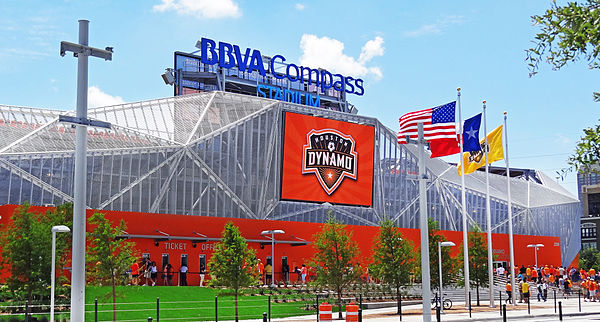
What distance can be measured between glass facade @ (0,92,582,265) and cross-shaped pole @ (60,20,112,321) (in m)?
28.3

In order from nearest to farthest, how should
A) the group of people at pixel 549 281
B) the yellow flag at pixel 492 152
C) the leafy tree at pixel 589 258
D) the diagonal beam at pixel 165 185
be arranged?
the yellow flag at pixel 492 152 → the diagonal beam at pixel 165 185 → the group of people at pixel 549 281 → the leafy tree at pixel 589 258

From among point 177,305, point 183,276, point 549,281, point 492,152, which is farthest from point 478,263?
point 177,305

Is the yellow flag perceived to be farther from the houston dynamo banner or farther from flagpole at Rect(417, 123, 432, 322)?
flagpole at Rect(417, 123, 432, 322)

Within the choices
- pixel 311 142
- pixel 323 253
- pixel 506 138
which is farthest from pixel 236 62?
pixel 323 253

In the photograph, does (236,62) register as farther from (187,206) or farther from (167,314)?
(167,314)

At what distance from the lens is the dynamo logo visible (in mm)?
57062

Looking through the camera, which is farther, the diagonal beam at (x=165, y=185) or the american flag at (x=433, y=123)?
the diagonal beam at (x=165, y=185)

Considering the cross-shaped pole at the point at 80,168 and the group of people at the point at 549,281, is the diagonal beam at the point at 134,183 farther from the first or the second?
the cross-shaped pole at the point at 80,168

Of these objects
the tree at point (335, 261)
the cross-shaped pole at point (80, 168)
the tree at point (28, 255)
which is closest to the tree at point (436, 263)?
the tree at point (335, 261)

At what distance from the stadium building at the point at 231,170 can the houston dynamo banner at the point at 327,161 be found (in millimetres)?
89

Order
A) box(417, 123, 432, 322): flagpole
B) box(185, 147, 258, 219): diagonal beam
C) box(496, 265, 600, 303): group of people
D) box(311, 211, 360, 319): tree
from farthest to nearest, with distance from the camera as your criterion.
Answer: box(185, 147, 258, 219): diagonal beam
box(496, 265, 600, 303): group of people
box(311, 211, 360, 319): tree
box(417, 123, 432, 322): flagpole

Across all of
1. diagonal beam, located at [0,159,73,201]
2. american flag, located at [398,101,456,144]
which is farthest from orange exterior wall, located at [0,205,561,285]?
Answer: american flag, located at [398,101,456,144]

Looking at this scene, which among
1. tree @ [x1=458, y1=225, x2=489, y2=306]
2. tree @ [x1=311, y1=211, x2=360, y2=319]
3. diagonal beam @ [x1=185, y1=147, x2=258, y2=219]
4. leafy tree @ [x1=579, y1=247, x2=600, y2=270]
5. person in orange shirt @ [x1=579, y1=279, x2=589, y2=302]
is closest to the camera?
tree @ [x1=311, y1=211, x2=360, y2=319]

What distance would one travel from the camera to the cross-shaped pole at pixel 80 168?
15266 millimetres
